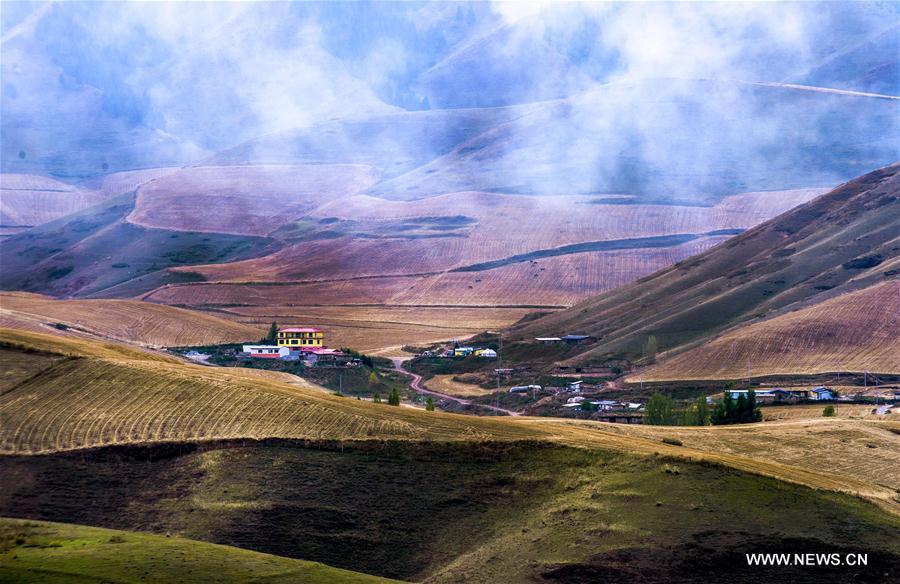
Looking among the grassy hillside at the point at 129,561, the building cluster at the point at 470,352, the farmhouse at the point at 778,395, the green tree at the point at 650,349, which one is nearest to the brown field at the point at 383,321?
the building cluster at the point at 470,352

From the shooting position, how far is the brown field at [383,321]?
166m

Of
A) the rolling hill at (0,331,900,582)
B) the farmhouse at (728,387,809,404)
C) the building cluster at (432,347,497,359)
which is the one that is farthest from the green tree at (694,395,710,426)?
the building cluster at (432,347,497,359)

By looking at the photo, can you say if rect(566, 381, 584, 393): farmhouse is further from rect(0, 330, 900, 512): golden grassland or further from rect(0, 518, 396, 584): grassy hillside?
rect(0, 518, 396, 584): grassy hillside

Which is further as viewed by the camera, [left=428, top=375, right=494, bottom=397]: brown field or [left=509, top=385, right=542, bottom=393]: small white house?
[left=428, top=375, right=494, bottom=397]: brown field

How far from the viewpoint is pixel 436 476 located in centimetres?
Result: 5500

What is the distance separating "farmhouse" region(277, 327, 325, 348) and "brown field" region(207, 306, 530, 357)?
4718 millimetres

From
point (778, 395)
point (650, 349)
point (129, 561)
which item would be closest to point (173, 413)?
point (129, 561)

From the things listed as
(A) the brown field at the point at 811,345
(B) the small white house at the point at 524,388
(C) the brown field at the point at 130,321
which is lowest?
(B) the small white house at the point at 524,388

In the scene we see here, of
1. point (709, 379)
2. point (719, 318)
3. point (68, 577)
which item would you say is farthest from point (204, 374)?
point (719, 318)

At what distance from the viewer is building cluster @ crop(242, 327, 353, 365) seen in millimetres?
140125

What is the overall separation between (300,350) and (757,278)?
55.4 m

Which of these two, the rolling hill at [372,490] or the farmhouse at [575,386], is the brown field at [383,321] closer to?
the farmhouse at [575,386]

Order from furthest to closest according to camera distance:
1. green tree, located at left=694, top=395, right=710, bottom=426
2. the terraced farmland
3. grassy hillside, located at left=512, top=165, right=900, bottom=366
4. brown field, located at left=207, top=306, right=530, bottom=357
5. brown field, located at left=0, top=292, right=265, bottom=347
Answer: brown field, located at left=207, top=306, right=530, bottom=357 < brown field, located at left=0, top=292, right=265, bottom=347 < grassy hillside, located at left=512, top=165, right=900, bottom=366 < green tree, located at left=694, top=395, right=710, bottom=426 < the terraced farmland

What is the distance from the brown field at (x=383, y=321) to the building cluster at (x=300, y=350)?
5714 millimetres
